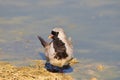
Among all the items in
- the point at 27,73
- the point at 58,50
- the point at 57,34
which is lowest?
the point at 27,73

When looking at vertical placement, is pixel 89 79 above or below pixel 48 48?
below

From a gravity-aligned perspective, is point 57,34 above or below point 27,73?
above

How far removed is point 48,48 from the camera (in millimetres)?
11016

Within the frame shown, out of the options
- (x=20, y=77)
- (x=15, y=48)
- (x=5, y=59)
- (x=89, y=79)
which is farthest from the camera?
(x=15, y=48)

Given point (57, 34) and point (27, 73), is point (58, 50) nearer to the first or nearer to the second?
point (57, 34)

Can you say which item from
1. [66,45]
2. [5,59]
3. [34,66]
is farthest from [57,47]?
[5,59]

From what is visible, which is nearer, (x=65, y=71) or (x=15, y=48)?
(x=65, y=71)

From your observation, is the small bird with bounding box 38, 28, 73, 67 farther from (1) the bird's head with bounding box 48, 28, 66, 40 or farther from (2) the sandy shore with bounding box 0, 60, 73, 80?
(2) the sandy shore with bounding box 0, 60, 73, 80

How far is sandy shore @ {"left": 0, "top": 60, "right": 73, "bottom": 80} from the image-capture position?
1044 centimetres

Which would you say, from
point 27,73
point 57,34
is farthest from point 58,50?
point 27,73

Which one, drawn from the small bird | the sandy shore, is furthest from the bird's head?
the sandy shore

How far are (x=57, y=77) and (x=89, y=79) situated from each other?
89cm

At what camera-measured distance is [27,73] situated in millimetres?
10828

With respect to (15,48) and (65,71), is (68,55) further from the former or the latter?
(15,48)
